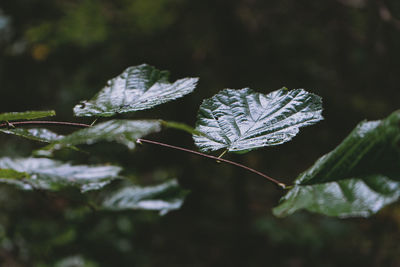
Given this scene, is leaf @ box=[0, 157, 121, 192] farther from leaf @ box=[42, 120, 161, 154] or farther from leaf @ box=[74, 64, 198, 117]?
leaf @ box=[42, 120, 161, 154]

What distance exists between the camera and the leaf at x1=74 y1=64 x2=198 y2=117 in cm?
48

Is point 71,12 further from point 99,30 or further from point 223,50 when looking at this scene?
point 223,50

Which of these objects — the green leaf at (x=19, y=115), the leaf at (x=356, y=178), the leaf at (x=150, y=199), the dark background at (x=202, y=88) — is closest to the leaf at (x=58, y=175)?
the leaf at (x=150, y=199)

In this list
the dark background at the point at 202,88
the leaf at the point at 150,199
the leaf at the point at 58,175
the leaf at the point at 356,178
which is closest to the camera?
the leaf at the point at 356,178

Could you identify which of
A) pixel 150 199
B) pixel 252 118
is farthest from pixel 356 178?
pixel 150 199

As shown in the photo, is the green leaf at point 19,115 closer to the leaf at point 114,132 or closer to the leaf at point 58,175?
the leaf at point 114,132

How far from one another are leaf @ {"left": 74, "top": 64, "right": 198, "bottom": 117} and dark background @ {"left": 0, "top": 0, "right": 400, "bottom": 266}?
143 cm

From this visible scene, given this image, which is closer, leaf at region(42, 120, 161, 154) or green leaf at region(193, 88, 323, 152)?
leaf at region(42, 120, 161, 154)

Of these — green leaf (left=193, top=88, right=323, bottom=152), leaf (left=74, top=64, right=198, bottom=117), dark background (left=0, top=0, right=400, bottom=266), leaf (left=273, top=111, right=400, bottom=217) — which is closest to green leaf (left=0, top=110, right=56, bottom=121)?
leaf (left=74, top=64, right=198, bottom=117)

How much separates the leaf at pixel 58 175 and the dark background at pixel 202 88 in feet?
3.65

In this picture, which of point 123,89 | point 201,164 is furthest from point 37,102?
point 123,89

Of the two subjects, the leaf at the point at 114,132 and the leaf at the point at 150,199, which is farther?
the leaf at the point at 150,199

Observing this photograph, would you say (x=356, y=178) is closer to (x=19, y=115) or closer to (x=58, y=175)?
(x=19, y=115)

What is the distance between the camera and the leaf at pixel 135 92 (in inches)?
18.8
